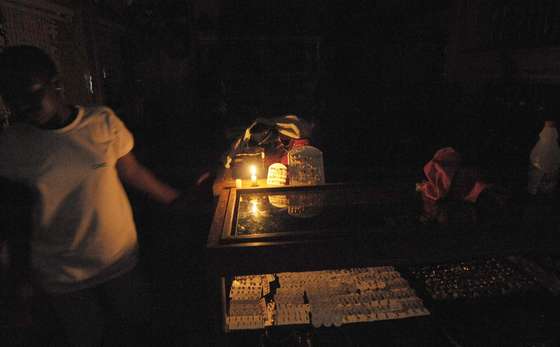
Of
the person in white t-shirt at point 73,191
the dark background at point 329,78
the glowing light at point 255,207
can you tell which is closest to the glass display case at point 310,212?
the glowing light at point 255,207

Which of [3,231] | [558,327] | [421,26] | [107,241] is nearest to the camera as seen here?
[3,231]

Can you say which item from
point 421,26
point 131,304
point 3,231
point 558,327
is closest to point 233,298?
point 131,304

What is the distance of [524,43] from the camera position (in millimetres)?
2936

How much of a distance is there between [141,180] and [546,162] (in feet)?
9.33

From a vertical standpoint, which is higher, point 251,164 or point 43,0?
point 43,0

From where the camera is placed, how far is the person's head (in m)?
1.52

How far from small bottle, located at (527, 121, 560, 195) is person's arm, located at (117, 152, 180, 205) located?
2597 mm

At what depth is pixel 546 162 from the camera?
2.19m

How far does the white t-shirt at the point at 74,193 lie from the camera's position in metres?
1.66

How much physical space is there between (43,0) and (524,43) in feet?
13.8

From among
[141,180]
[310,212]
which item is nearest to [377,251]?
[310,212]

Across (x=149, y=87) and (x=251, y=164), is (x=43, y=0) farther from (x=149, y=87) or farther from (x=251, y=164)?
(x=251, y=164)

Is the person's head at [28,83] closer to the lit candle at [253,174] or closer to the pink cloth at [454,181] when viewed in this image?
the lit candle at [253,174]

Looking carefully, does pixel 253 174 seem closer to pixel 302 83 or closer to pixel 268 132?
pixel 268 132
